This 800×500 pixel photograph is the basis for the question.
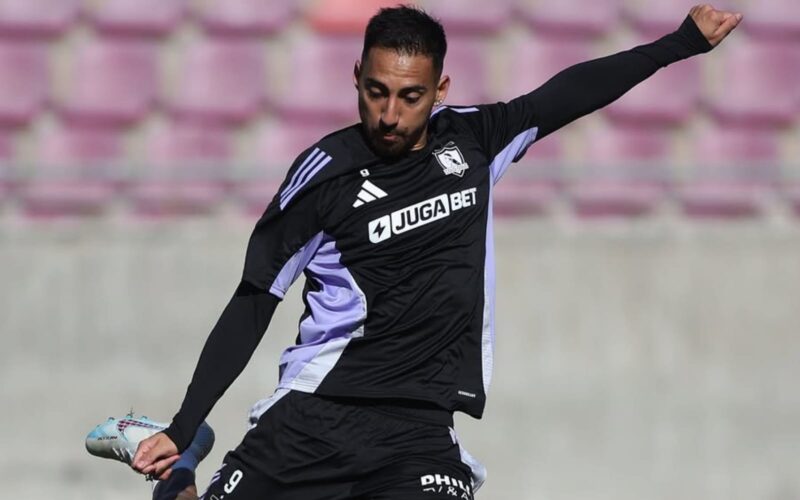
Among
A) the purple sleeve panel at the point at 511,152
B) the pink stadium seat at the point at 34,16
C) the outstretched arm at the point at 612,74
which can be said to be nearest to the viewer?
the purple sleeve panel at the point at 511,152

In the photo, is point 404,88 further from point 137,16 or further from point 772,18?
point 772,18

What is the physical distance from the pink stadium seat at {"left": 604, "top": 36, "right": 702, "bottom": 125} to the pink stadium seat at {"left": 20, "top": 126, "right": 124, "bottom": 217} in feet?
9.13

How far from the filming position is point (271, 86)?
8.23m

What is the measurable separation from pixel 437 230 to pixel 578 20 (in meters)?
4.65

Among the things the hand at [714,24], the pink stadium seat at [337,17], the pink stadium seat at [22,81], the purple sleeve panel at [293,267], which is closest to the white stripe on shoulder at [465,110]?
the purple sleeve panel at [293,267]

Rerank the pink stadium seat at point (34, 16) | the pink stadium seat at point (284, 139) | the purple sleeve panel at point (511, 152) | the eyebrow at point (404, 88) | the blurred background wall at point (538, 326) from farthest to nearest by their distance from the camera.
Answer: the pink stadium seat at point (34, 16) → the pink stadium seat at point (284, 139) → the blurred background wall at point (538, 326) → the purple sleeve panel at point (511, 152) → the eyebrow at point (404, 88)

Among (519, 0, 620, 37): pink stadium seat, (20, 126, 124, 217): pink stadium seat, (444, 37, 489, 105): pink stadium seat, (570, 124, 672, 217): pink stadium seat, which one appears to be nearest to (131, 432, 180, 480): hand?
(20, 126, 124, 217): pink stadium seat

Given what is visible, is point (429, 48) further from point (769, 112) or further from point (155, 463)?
point (769, 112)

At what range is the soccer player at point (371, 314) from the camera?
3803 mm

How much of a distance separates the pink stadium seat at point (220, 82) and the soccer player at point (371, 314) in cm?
434

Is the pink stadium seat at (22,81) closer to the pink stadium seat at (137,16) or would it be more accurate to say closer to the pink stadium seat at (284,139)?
the pink stadium seat at (137,16)

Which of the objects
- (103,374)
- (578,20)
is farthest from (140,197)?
(578,20)

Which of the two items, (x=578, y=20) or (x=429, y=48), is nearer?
(x=429, y=48)

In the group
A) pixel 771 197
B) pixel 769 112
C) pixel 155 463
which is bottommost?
pixel 155 463
